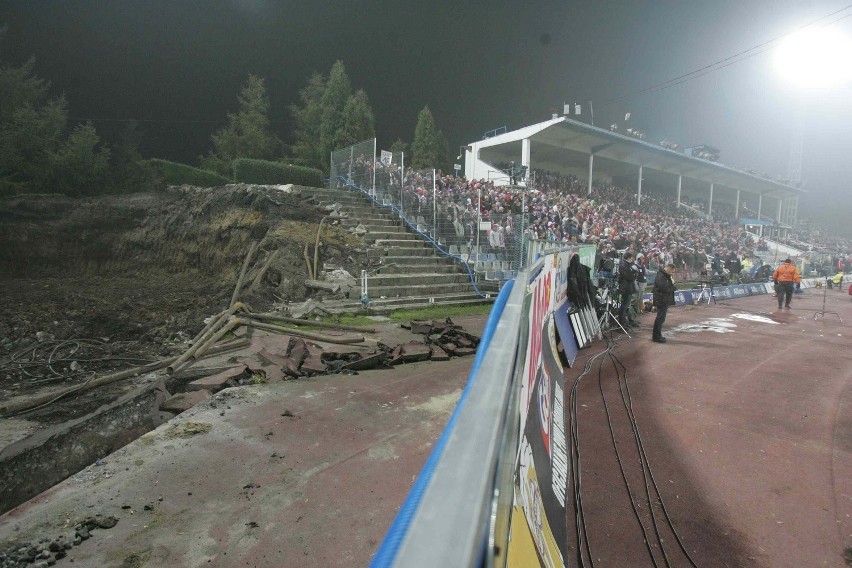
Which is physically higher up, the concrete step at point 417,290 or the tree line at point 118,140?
the tree line at point 118,140

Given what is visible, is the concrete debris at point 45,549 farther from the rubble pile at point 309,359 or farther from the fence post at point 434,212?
the fence post at point 434,212

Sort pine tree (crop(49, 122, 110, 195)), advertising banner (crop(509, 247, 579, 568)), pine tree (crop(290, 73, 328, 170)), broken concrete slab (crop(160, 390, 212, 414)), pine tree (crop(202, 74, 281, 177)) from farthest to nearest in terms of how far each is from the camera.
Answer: pine tree (crop(290, 73, 328, 170)) → pine tree (crop(202, 74, 281, 177)) → pine tree (crop(49, 122, 110, 195)) → broken concrete slab (crop(160, 390, 212, 414)) → advertising banner (crop(509, 247, 579, 568))

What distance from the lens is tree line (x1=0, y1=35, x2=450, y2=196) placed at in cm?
1573

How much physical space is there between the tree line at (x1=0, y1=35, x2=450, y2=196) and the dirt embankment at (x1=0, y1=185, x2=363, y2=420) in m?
2.24

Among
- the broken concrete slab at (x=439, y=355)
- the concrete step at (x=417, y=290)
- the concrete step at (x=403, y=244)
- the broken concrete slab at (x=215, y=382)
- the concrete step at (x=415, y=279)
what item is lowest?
the broken concrete slab at (x=215, y=382)

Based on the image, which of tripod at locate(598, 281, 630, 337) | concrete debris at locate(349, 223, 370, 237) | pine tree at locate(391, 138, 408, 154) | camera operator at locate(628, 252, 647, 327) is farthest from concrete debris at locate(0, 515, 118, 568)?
pine tree at locate(391, 138, 408, 154)

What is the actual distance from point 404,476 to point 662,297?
7.45 metres

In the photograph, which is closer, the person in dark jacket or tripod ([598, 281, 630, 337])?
the person in dark jacket

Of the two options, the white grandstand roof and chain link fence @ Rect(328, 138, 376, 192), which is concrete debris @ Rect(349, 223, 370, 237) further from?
the white grandstand roof

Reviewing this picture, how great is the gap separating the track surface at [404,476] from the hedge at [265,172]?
1568 cm

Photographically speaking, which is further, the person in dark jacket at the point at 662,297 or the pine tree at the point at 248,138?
the pine tree at the point at 248,138

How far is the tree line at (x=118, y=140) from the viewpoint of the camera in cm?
1573

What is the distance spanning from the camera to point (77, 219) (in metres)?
14.7

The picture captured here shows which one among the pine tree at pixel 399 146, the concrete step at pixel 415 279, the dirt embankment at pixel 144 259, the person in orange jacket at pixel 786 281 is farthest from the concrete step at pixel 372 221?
the pine tree at pixel 399 146
